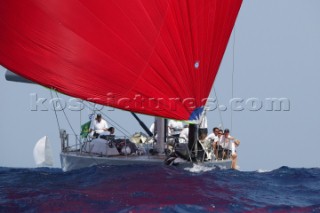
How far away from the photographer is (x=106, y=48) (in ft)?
42.3

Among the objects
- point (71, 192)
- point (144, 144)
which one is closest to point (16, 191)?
point (71, 192)

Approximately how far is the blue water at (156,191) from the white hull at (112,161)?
0.35 metres

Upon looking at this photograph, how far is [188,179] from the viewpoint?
13.5 meters

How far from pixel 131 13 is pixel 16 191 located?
4214 millimetres

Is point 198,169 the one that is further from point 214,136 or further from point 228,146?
point 214,136

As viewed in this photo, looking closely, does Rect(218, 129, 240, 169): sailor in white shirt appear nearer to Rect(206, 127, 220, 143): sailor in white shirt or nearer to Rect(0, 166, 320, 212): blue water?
Rect(206, 127, 220, 143): sailor in white shirt

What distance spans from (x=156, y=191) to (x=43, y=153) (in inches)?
325

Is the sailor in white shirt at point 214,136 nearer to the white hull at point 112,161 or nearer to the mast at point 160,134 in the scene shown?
the white hull at point 112,161

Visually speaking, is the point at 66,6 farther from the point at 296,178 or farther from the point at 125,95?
the point at 296,178

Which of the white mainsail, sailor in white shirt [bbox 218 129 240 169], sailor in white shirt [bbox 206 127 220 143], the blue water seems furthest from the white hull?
the white mainsail

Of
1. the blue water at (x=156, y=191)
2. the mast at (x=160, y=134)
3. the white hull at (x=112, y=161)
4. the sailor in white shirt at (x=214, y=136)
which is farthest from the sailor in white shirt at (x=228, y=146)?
the mast at (x=160, y=134)

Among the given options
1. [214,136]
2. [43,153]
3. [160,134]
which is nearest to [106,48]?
[160,134]

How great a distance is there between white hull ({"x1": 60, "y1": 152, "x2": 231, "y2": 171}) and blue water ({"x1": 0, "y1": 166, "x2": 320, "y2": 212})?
0.35 m

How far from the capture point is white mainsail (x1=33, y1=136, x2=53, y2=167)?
1912 centimetres
